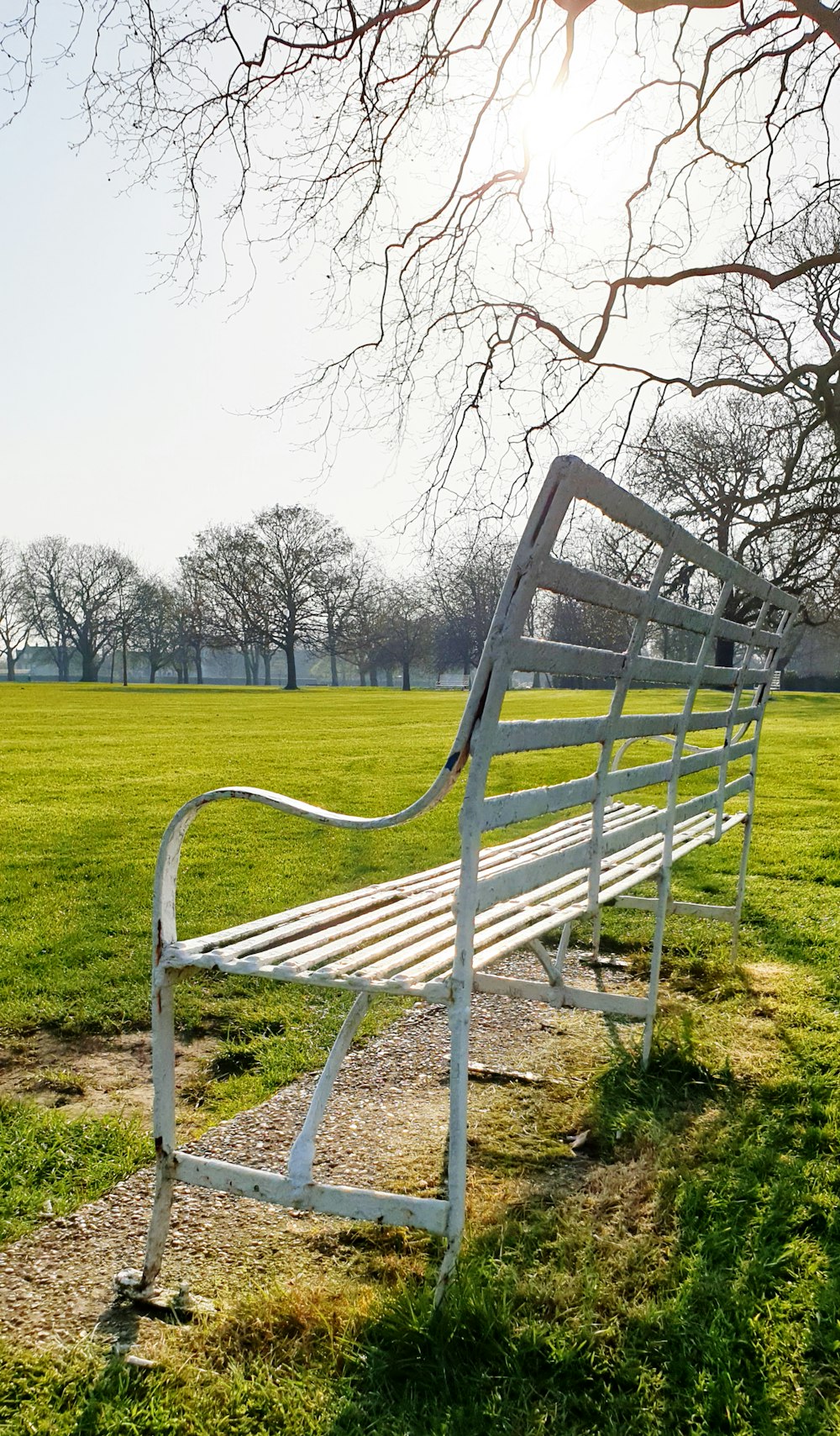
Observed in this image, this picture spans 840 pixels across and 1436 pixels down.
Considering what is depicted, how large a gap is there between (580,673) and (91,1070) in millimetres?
2380

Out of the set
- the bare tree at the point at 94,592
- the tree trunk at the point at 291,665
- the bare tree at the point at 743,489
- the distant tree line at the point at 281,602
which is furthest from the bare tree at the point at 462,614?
the bare tree at the point at 94,592

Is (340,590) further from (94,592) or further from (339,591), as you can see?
(94,592)

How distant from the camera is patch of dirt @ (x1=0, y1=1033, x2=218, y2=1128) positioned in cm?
326

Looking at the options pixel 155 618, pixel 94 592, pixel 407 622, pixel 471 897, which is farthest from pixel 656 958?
pixel 94 592

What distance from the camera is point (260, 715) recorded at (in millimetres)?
27672

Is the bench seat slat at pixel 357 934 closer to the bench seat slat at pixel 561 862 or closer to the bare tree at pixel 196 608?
the bench seat slat at pixel 561 862

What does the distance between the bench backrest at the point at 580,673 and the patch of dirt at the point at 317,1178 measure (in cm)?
80

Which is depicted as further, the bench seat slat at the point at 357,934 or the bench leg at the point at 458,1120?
the bench seat slat at the point at 357,934

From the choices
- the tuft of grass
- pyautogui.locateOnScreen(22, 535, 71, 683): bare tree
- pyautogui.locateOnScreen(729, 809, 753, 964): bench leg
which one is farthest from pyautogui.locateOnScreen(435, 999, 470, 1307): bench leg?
pyautogui.locateOnScreen(22, 535, 71, 683): bare tree

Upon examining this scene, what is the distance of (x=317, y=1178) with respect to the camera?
8.79 feet

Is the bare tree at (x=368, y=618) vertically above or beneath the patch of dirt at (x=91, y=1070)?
above

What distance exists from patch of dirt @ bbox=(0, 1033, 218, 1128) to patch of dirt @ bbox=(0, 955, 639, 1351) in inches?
4.3

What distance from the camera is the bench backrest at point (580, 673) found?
182cm

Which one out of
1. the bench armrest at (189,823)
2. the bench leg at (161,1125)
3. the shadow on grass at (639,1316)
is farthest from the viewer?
the bench leg at (161,1125)
